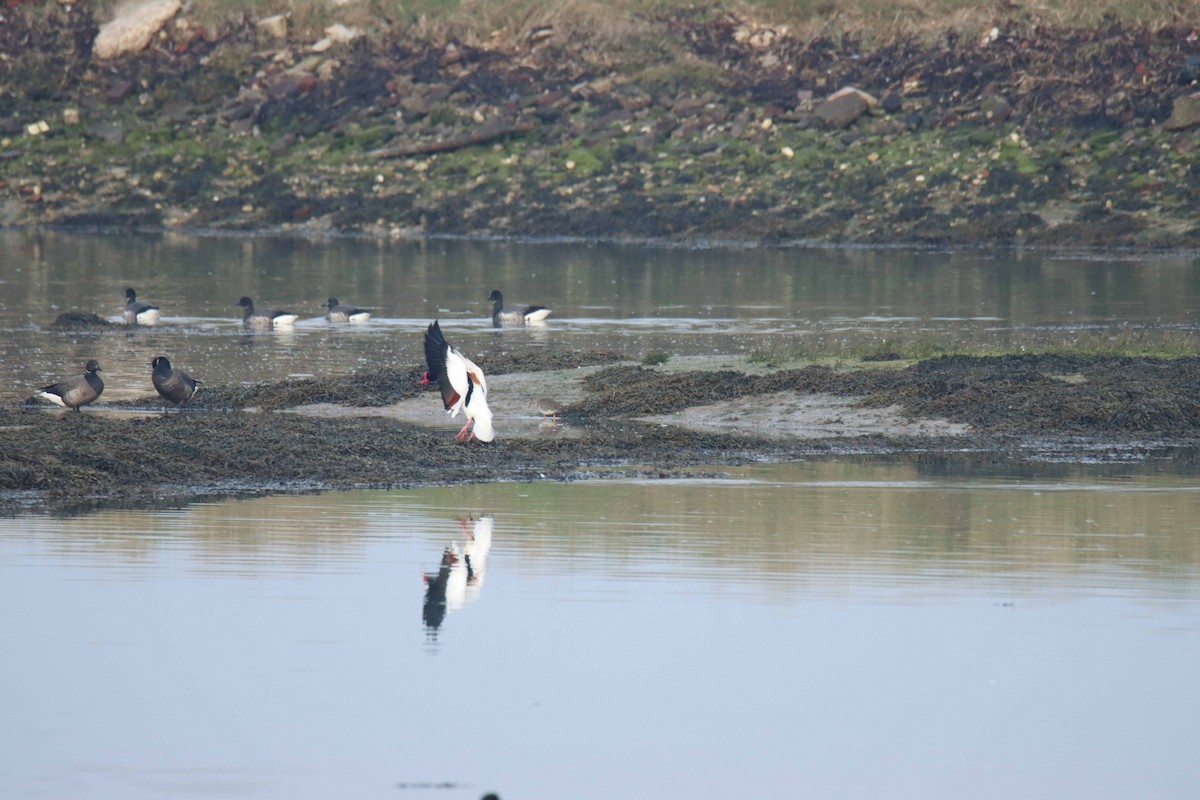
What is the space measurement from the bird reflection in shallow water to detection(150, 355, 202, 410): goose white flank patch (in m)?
6.72

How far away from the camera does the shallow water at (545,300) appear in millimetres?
25719

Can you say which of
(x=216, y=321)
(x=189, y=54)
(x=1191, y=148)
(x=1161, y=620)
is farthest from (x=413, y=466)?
(x=189, y=54)

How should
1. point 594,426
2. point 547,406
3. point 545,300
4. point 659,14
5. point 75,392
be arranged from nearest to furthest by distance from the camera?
point 75,392
point 594,426
point 547,406
point 545,300
point 659,14

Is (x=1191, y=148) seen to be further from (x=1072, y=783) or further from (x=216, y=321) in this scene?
(x=1072, y=783)

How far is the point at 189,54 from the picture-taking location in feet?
227

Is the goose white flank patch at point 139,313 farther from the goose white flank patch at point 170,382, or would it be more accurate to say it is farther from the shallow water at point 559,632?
the shallow water at point 559,632

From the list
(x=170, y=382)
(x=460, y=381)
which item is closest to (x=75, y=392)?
(x=170, y=382)

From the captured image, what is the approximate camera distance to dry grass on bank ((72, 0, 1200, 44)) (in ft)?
193

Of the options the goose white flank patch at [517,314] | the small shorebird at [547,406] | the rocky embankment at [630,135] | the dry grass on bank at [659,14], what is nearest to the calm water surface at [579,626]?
the small shorebird at [547,406]

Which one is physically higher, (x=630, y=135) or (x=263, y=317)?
(x=630, y=135)

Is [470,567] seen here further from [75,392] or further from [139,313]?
[139,313]

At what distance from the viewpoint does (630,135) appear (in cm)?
5688

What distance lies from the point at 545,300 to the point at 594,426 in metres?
15.9

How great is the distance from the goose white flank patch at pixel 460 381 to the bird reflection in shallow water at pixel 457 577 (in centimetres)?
→ 256
